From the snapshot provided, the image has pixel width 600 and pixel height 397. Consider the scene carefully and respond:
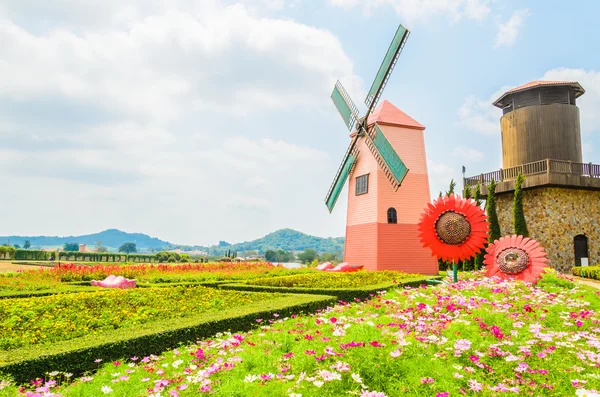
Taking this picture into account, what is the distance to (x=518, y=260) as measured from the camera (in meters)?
13.6

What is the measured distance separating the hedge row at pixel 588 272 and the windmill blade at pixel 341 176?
11.4 metres

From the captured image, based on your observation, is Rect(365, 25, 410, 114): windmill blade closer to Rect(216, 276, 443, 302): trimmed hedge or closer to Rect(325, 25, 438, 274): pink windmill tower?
Rect(325, 25, 438, 274): pink windmill tower

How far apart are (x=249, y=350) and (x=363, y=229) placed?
16457 millimetres

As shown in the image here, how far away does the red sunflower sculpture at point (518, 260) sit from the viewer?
13333mm

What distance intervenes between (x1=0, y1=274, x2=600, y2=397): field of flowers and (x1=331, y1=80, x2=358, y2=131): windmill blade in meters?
17.3

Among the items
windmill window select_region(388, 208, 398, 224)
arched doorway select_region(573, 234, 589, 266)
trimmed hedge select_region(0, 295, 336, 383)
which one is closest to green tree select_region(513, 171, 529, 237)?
arched doorway select_region(573, 234, 589, 266)

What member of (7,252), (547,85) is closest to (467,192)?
A: (547,85)

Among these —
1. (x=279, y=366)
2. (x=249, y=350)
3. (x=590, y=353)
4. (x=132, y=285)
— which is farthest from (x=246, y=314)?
(x=132, y=285)

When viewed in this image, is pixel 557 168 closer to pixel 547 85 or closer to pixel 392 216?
pixel 547 85

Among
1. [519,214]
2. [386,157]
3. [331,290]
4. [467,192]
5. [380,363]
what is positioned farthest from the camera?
[467,192]

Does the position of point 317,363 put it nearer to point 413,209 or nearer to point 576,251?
point 413,209

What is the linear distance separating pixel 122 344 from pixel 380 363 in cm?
383

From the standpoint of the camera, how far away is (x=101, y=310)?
902 cm

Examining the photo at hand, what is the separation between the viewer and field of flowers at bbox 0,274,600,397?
4816 mm
